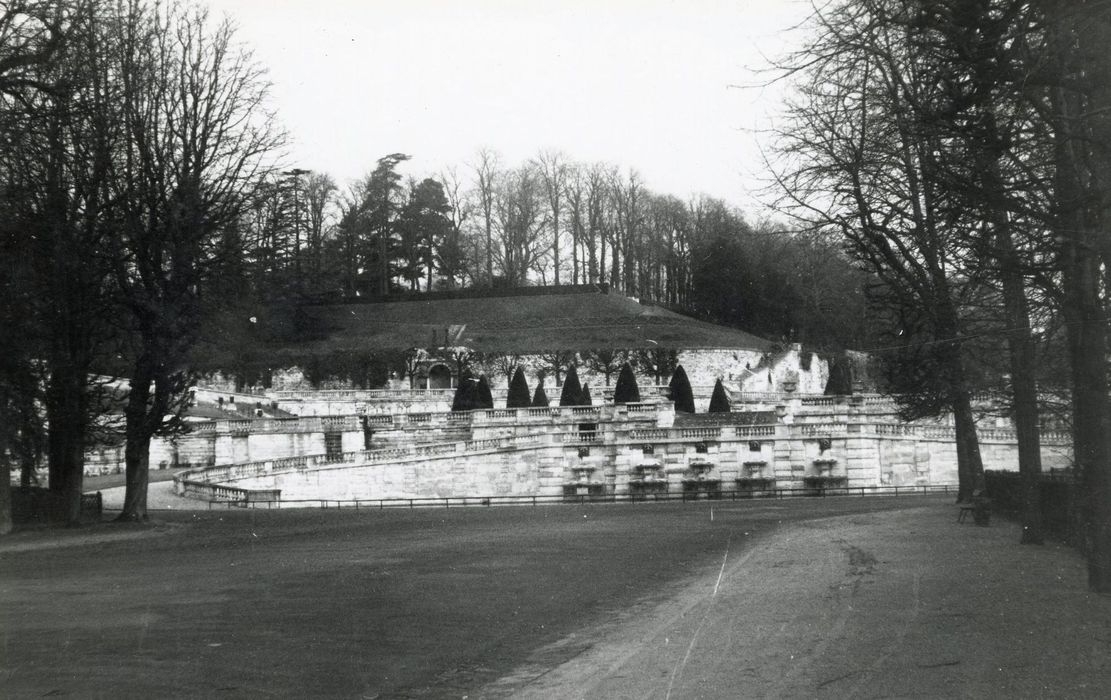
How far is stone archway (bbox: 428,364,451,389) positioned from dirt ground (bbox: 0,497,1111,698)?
1994 inches

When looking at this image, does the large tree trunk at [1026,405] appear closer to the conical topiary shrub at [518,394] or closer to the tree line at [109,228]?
the tree line at [109,228]

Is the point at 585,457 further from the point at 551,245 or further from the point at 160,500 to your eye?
the point at 551,245

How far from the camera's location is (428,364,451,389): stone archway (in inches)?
2825

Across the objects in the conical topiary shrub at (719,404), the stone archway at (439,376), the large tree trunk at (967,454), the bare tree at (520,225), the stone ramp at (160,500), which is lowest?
the stone ramp at (160,500)

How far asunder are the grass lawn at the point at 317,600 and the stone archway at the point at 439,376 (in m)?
46.2

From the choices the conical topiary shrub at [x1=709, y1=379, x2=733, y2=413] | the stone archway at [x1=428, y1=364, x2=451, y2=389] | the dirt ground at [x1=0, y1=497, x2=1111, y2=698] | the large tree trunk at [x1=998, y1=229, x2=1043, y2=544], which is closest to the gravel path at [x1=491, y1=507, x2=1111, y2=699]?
the dirt ground at [x1=0, y1=497, x2=1111, y2=698]

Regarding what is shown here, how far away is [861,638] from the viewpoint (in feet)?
32.4

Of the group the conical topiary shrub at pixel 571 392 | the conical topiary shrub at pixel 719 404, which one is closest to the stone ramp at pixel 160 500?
the conical topiary shrub at pixel 571 392

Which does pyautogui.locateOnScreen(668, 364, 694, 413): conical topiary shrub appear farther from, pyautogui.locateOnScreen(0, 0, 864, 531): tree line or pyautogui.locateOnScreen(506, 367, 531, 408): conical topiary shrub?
pyautogui.locateOnScreen(0, 0, 864, 531): tree line

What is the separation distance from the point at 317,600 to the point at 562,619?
293 cm

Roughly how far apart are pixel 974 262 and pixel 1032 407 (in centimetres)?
520

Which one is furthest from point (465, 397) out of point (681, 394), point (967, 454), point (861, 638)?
point (861, 638)

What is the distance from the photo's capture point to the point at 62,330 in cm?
2389

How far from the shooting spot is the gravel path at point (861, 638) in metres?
8.35
